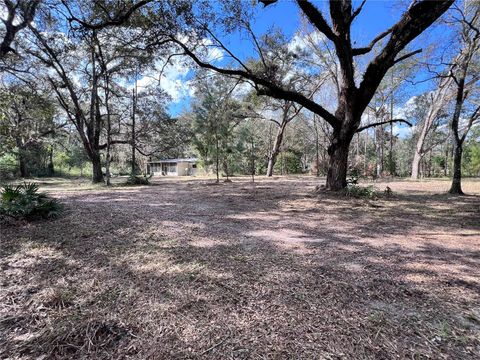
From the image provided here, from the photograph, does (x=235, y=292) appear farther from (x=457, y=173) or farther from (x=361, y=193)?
(x=457, y=173)

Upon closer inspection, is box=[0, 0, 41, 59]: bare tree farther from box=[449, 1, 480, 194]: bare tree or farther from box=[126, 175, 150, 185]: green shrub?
box=[449, 1, 480, 194]: bare tree

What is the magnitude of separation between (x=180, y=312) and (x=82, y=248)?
1.91 meters

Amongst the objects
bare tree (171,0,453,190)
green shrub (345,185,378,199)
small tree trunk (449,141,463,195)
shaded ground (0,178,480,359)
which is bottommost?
shaded ground (0,178,480,359)

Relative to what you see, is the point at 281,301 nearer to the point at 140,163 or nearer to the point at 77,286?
the point at 77,286

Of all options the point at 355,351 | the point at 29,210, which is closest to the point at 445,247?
the point at 355,351

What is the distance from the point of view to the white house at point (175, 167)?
3628cm

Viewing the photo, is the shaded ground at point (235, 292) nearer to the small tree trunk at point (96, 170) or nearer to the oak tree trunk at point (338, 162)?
the oak tree trunk at point (338, 162)

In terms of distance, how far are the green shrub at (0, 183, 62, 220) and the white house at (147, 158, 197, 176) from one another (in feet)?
100

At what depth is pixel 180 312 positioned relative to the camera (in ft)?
5.90

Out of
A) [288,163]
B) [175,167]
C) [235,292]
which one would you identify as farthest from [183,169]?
[235,292]

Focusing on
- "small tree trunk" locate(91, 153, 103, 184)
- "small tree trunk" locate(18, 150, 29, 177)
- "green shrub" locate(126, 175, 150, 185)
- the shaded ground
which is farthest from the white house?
the shaded ground

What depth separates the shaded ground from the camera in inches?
59.5

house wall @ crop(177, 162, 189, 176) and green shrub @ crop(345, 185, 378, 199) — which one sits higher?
house wall @ crop(177, 162, 189, 176)

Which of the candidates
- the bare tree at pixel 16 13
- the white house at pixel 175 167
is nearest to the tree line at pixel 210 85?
the bare tree at pixel 16 13
